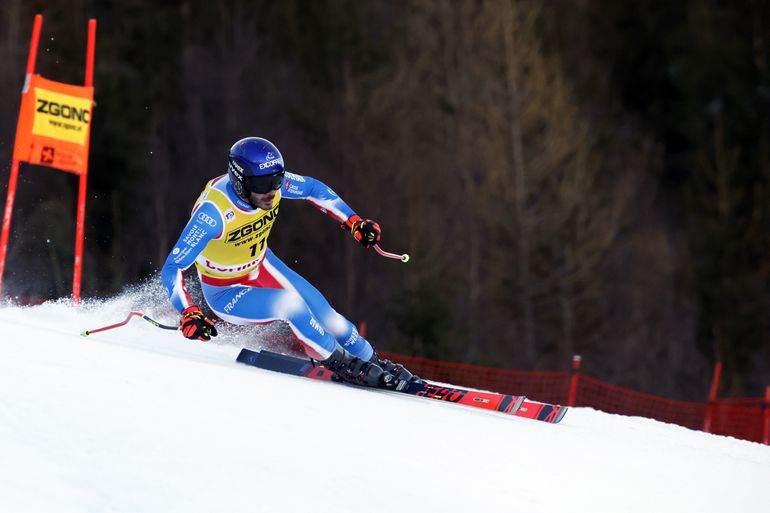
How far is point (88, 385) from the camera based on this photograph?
142 inches

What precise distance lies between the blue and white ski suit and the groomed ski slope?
0.36m

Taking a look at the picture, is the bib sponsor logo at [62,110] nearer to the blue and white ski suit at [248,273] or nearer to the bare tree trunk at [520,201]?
the blue and white ski suit at [248,273]

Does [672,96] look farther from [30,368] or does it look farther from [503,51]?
[30,368]

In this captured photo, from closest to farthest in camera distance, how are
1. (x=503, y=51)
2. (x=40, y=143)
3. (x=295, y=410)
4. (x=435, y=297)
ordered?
(x=295, y=410)
(x=40, y=143)
(x=435, y=297)
(x=503, y=51)

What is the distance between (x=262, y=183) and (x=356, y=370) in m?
1.17

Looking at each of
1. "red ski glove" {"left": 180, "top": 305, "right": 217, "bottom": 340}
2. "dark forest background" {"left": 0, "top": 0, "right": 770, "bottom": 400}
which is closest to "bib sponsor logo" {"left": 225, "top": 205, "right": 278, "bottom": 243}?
"red ski glove" {"left": 180, "top": 305, "right": 217, "bottom": 340}

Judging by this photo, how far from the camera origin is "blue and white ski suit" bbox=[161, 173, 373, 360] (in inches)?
200

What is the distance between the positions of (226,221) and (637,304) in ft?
49.7

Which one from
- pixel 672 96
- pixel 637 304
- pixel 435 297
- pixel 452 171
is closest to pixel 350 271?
pixel 452 171

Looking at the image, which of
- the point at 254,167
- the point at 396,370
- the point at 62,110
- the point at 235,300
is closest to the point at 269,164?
the point at 254,167

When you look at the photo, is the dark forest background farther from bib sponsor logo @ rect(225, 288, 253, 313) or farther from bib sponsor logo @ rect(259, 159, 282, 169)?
bib sponsor logo @ rect(259, 159, 282, 169)

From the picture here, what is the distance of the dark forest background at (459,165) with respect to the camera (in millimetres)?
17281

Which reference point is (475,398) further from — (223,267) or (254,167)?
(254,167)

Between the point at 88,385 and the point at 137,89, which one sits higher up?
the point at 137,89
